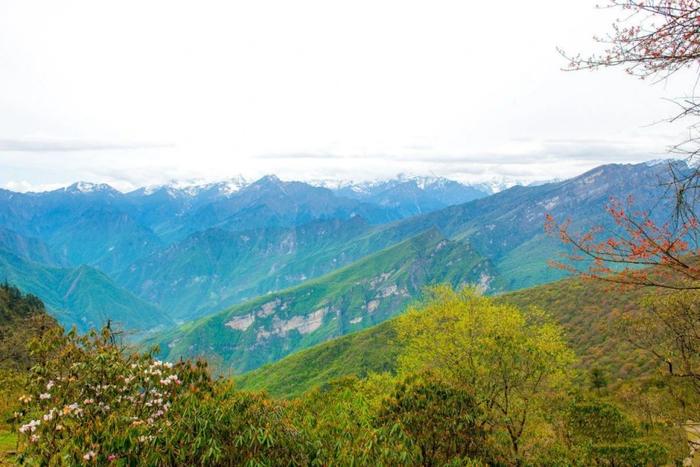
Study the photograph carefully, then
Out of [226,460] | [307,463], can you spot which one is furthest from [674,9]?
[226,460]

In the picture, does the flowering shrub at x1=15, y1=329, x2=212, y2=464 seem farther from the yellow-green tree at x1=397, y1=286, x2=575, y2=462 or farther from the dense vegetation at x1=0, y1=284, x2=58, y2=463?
the yellow-green tree at x1=397, y1=286, x2=575, y2=462

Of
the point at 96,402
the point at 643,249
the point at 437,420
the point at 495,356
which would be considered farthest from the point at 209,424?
the point at 495,356

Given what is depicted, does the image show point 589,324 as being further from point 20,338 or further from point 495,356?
point 20,338

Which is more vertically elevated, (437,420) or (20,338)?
(437,420)

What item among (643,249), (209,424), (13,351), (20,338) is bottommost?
(13,351)

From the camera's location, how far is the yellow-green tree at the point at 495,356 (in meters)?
33.9

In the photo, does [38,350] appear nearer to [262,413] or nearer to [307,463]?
[262,413]

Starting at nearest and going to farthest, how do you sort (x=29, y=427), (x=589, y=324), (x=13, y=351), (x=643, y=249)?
1. (x=643, y=249)
2. (x=29, y=427)
3. (x=13, y=351)
4. (x=589, y=324)

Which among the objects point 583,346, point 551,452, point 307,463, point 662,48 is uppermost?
point 662,48

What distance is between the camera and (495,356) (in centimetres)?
3516

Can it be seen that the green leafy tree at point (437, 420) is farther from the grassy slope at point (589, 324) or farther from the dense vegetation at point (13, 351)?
the grassy slope at point (589, 324)

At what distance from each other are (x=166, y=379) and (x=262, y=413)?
4.08 metres

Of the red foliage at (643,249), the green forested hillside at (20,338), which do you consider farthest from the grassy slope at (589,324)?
the red foliage at (643,249)

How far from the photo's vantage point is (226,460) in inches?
552
